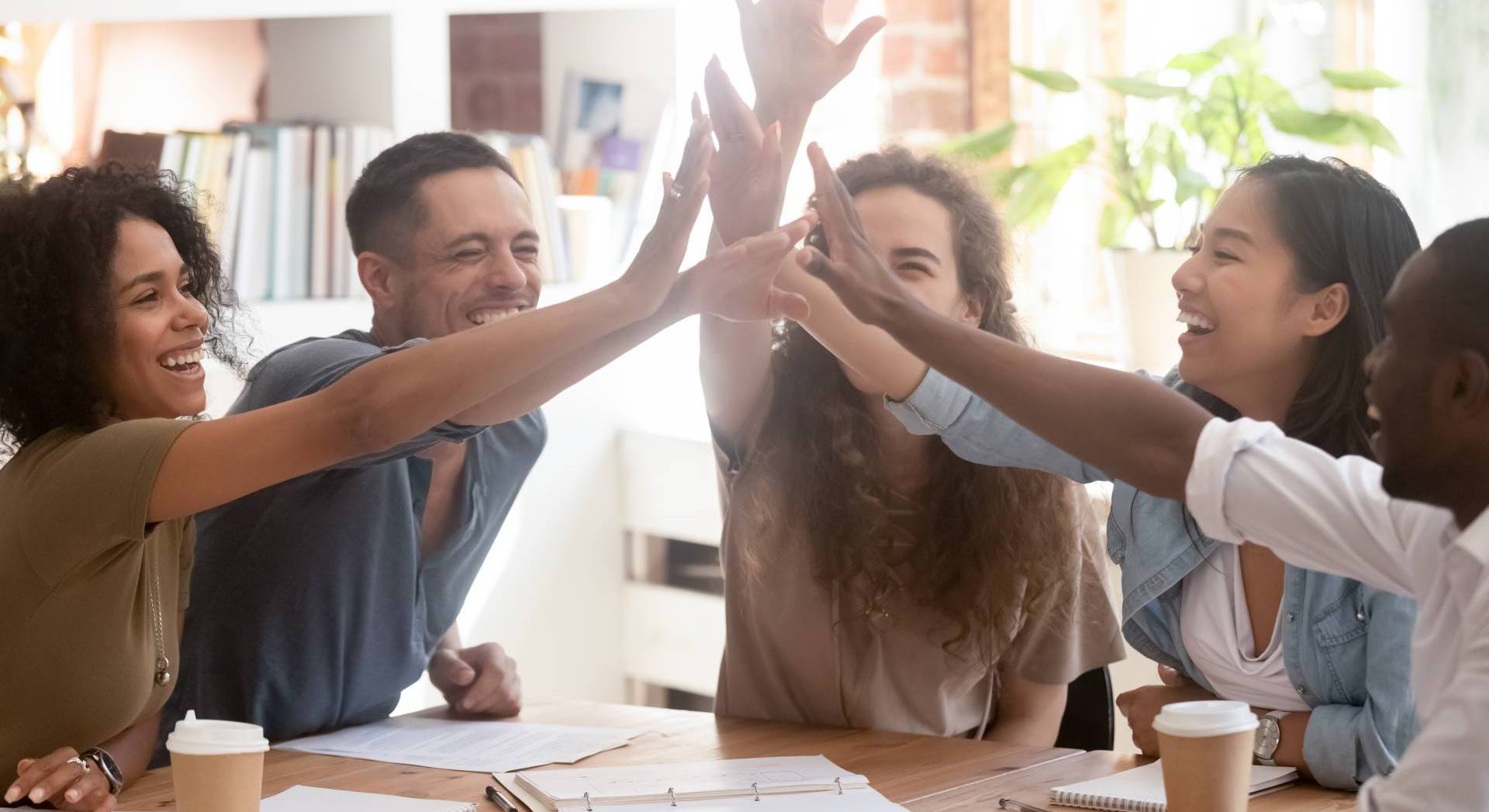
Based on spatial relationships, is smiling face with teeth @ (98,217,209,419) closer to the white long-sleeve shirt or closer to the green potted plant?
the white long-sleeve shirt

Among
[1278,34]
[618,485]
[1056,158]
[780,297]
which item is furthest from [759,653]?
[1278,34]

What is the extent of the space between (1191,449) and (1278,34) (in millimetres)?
2150

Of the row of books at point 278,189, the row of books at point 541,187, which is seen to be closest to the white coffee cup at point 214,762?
the row of books at point 278,189

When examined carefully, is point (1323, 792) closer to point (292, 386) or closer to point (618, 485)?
point (292, 386)

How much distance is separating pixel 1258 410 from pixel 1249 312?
0.12 metres

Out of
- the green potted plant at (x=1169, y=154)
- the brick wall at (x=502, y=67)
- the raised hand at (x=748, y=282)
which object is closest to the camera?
the raised hand at (x=748, y=282)

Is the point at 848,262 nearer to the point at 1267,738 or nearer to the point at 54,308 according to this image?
the point at 1267,738

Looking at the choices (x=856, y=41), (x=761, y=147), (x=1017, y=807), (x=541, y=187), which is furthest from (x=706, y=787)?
(x=541, y=187)

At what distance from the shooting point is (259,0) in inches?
112

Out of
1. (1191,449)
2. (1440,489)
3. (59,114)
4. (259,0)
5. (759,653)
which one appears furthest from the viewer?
(59,114)

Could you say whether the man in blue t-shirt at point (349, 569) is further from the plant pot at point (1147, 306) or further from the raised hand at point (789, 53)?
the plant pot at point (1147, 306)

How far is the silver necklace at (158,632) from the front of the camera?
161 cm

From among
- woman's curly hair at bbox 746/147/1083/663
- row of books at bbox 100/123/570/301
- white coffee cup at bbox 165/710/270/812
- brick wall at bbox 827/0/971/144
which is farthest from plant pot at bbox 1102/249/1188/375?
white coffee cup at bbox 165/710/270/812

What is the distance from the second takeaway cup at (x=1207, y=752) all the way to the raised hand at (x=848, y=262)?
446 millimetres
